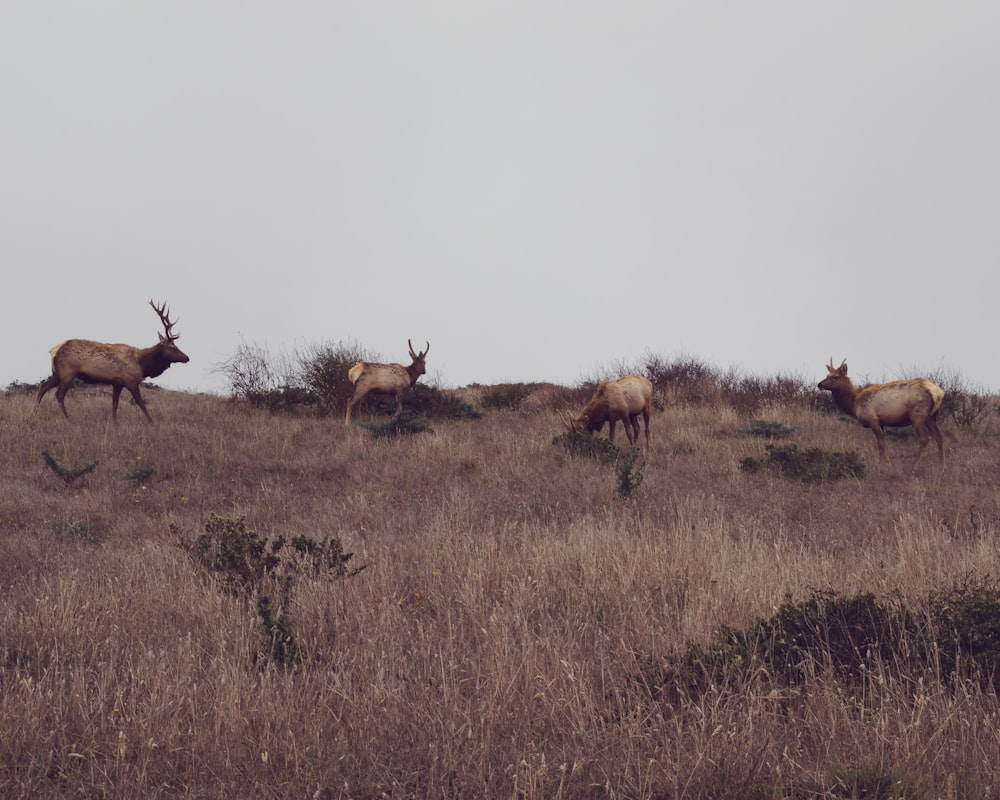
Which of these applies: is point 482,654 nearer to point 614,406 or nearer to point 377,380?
point 614,406

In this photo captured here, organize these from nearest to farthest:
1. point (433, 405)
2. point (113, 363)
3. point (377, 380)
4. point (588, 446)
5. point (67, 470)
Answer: point (67, 470) → point (588, 446) → point (113, 363) → point (377, 380) → point (433, 405)

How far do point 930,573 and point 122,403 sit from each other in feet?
50.7

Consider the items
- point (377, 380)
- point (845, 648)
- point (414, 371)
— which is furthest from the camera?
point (414, 371)

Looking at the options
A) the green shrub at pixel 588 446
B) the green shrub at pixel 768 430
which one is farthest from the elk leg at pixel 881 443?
the green shrub at pixel 588 446

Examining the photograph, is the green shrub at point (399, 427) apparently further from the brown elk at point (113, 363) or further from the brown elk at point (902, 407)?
the brown elk at point (902, 407)

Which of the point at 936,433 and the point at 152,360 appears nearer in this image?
the point at 936,433


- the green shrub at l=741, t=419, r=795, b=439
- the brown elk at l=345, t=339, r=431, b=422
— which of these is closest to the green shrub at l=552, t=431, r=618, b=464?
the green shrub at l=741, t=419, r=795, b=439

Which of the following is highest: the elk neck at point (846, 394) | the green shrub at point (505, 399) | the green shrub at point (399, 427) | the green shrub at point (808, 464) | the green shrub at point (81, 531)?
the green shrub at point (505, 399)

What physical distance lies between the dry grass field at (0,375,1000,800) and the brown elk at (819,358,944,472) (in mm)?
1777

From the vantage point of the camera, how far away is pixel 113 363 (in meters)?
12.3

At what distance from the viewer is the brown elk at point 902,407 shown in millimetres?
9727

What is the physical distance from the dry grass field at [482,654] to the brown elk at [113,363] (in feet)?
13.9

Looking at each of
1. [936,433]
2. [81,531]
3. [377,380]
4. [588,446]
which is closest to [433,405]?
[377,380]

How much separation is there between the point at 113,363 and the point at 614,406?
8.79 metres
